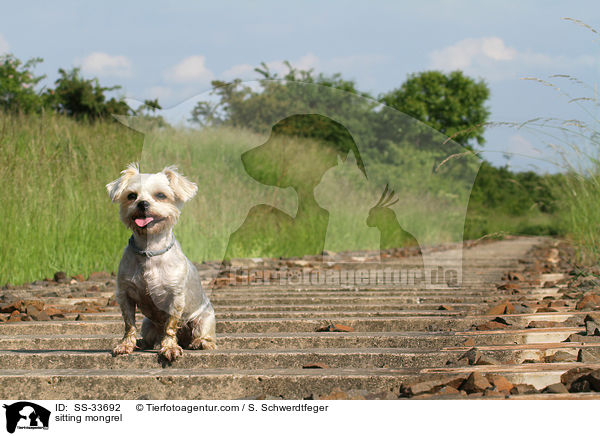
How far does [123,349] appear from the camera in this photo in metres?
2.86

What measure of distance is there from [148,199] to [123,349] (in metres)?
0.69

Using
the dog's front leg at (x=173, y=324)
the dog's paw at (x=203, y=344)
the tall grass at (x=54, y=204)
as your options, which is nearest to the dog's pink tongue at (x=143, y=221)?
the dog's front leg at (x=173, y=324)

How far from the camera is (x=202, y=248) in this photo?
8453 mm

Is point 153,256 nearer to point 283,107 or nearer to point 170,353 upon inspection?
point 170,353

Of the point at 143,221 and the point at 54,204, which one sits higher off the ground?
the point at 54,204

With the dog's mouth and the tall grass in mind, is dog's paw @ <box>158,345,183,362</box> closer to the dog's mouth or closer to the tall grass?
the dog's mouth

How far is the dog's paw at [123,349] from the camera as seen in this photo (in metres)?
2.84
